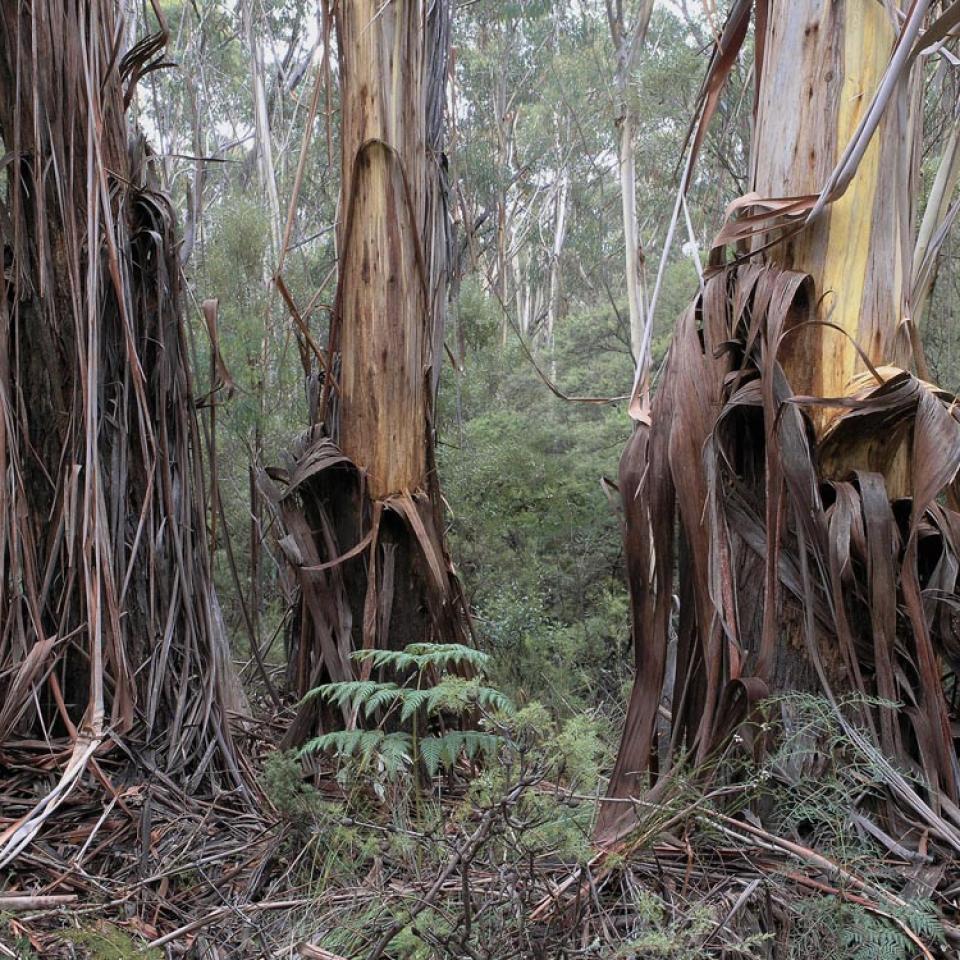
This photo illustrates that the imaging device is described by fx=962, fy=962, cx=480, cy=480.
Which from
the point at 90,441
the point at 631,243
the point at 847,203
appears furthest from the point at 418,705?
the point at 631,243

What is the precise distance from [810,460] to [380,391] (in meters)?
A: 1.62

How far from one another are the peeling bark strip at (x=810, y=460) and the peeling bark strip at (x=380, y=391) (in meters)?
1.05

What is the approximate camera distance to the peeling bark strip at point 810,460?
5.64ft

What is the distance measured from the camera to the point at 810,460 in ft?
5.75

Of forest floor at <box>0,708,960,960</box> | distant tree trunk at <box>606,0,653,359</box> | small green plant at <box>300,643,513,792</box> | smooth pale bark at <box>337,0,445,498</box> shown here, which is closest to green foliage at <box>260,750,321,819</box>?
forest floor at <box>0,708,960,960</box>

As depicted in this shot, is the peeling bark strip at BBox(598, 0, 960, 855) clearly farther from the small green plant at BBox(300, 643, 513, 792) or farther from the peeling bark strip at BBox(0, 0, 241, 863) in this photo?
the peeling bark strip at BBox(0, 0, 241, 863)

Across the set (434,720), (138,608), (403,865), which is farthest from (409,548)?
(403,865)

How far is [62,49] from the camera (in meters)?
2.42

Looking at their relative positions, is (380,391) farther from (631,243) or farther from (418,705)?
(631,243)

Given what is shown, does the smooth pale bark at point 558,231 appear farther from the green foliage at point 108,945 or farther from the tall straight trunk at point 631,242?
the green foliage at point 108,945

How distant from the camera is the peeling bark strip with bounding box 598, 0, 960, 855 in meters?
1.72

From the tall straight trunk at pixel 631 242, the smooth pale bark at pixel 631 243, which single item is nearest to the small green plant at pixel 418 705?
the smooth pale bark at pixel 631 243

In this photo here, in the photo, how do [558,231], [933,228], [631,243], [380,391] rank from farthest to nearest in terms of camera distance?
[558,231]
[631,243]
[380,391]
[933,228]

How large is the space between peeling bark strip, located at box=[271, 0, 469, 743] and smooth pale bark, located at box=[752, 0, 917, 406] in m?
1.35
